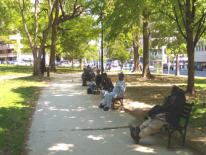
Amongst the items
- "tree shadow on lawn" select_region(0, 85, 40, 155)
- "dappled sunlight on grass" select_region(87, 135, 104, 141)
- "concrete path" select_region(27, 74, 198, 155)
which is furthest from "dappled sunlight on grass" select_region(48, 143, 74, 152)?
"dappled sunlight on grass" select_region(87, 135, 104, 141)

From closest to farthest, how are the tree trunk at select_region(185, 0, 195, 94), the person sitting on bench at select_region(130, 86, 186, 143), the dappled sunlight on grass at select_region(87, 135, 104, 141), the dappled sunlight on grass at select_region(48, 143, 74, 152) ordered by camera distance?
the dappled sunlight on grass at select_region(48, 143, 74, 152) < the person sitting on bench at select_region(130, 86, 186, 143) < the dappled sunlight on grass at select_region(87, 135, 104, 141) < the tree trunk at select_region(185, 0, 195, 94)

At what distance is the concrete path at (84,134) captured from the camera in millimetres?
9477

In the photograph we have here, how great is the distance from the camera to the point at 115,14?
65.5 ft

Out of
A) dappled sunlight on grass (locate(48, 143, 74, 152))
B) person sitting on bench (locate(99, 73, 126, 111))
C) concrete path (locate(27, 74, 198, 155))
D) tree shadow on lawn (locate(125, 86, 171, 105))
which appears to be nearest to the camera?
concrete path (locate(27, 74, 198, 155))

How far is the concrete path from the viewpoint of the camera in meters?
Answer: 9.48

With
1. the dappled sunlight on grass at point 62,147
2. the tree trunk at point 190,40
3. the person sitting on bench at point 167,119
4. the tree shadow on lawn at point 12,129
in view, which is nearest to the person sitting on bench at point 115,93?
the tree shadow on lawn at point 12,129

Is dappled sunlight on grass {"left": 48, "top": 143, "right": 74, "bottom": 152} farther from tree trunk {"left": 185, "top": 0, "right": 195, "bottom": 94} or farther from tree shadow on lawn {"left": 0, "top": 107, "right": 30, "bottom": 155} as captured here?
tree trunk {"left": 185, "top": 0, "right": 195, "bottom": 94}

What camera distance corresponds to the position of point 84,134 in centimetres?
1120

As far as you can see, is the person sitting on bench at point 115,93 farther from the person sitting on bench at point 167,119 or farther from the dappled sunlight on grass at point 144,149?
the dappled sunlight on grass at point 144,149

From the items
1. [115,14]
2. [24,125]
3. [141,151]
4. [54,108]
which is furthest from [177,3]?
[141,151]

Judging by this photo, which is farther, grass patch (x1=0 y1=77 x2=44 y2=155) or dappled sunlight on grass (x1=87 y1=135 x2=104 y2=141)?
dappled sunlight on grass (x1=87 y1=135 x2=104 y2=141)

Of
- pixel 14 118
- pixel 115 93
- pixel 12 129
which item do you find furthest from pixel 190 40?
pixel 12 129

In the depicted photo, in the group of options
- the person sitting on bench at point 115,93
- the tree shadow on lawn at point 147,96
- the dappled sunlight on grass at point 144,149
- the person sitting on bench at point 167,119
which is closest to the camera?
the dappled sunlight on grass at point 144,149

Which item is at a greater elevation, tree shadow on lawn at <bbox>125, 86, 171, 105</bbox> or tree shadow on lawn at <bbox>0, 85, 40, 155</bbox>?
tree shadow on lawn at <bbox>125, 86, 171, 105</bbox>
